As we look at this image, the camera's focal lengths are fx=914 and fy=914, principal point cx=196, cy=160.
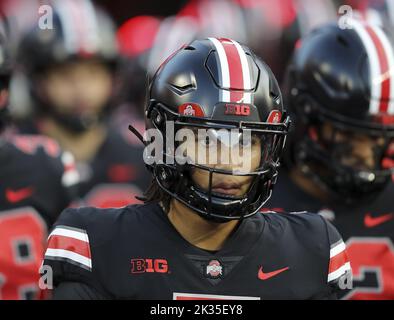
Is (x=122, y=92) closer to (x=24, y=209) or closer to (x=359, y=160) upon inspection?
(x=24, y=209)

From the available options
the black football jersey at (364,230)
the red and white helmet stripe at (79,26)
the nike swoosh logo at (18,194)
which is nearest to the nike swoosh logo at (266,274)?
the black football jersey at (364,230)

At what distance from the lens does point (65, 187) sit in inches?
176

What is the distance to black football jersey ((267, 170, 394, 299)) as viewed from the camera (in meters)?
3.75

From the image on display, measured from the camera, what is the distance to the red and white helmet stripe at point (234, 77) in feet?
9.23

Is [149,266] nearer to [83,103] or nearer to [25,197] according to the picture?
[25,197]

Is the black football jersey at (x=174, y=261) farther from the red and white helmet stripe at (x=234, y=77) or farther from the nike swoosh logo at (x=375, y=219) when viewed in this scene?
the nike swoosh logo at (x=375, y=219)

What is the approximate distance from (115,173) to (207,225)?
2.88m

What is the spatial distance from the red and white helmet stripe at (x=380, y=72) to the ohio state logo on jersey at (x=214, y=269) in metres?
1.33

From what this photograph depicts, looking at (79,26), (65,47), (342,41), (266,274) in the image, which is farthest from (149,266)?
(79,26)

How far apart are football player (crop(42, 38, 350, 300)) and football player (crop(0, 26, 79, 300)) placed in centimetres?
130

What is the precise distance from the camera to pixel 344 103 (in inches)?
153

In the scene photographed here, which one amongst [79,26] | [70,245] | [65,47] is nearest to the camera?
[70,245]
